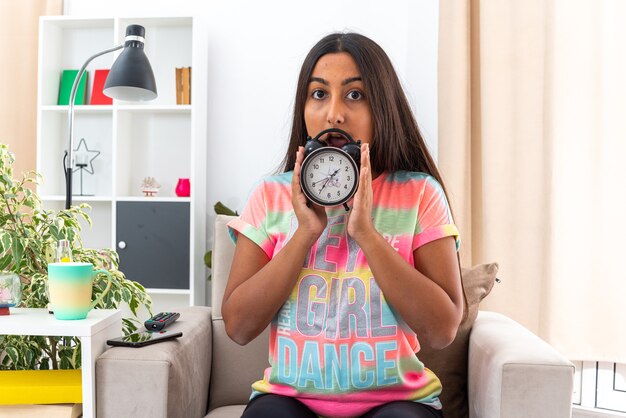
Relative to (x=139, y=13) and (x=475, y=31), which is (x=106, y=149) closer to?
(x=139, y=13)

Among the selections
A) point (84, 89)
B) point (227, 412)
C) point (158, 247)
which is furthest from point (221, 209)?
point (227, 412)

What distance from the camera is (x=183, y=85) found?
2887 millimetres

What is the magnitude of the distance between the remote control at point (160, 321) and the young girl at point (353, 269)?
0.87 feet

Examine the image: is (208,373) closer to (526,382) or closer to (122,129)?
(526,382)

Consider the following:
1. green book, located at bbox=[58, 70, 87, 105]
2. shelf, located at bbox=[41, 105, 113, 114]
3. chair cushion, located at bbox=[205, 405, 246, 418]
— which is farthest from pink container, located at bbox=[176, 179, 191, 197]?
chair cushion, located at bbox=[205, 405, 246, 418]

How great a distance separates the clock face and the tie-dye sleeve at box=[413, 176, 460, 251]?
162 millimetres

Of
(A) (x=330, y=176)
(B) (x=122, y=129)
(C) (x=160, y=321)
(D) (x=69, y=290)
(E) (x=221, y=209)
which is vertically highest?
(B) (x=122, y=129)

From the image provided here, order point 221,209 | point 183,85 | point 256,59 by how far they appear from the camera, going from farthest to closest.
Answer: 1. point 256,59
2. point 183,85
3. point 221,209

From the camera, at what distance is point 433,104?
2.85 metres

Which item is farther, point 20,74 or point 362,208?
point 20,74

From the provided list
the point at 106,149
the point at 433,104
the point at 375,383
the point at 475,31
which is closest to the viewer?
the point at 375,383

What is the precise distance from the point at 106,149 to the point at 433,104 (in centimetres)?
165

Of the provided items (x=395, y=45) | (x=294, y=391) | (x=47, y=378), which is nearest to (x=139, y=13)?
(x=395, y=45)

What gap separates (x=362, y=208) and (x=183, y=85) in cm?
203
